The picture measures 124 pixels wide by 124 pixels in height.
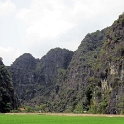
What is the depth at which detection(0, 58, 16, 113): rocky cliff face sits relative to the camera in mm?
51438

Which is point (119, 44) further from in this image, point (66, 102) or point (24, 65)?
point (24, 65)

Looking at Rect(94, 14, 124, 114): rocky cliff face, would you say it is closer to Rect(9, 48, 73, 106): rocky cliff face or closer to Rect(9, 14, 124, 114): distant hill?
Rect(9, 14, 124, 114): distant hill

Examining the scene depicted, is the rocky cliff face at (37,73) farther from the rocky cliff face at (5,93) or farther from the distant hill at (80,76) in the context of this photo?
the rocky cliff face at (5,93)

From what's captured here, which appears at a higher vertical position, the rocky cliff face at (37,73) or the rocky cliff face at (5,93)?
the rocky cliff face at (37,73)

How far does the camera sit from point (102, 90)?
44219 mm

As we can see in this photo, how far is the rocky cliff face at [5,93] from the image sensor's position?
5144 centimetres

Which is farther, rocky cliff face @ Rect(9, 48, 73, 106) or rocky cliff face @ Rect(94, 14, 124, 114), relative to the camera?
rocky cliff face @ Rect(9, 48, 73, 106)

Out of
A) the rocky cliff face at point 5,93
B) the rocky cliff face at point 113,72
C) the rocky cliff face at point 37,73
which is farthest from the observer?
the rocky cliff face at point 37,73

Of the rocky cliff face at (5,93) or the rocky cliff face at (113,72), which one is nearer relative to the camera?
the rocky cliff face at (113,72)

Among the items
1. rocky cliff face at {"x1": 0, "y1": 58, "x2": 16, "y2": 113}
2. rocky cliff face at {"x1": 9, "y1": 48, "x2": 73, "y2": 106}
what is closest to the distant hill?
rocky cliff face at {"x1": 9, "y1": 48, "x2": 73, "y2": 106}

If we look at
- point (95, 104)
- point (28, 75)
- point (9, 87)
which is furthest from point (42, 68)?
point (95, 104)

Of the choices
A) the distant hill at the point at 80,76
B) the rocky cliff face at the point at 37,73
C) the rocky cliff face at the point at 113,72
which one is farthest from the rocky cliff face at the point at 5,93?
the rocky cliff face at the point at 37,73

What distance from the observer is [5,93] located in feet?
182

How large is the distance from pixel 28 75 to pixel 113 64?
234ft
